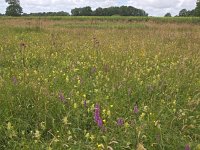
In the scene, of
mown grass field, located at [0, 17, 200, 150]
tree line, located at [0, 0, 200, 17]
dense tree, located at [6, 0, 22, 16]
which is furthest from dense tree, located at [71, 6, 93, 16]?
mown grass field, located at [0, 17, 200, 150]

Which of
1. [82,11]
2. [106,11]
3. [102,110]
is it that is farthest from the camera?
[106,11]

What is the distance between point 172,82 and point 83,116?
2.00 m

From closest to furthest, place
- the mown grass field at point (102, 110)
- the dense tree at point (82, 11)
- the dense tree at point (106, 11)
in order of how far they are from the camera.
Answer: the mown grass field at point (102, 110) < the dense tree at point (82, 11) < the dense tree at point (106, 11)

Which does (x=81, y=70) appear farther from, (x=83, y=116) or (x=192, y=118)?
(x=192, y=118)

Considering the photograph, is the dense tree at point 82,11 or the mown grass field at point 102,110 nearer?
the mown grass field at point 102,110

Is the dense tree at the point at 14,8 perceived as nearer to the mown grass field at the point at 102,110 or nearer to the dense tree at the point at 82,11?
the dense tree at the point at 82,11

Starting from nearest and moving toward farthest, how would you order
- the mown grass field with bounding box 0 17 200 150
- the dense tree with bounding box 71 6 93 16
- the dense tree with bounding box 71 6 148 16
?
the mown grass field with bounding box 0 17 200 150 < the dense tree with bounding box 71 6 93 16 < the dense tree with bounding box 71 6 148 16

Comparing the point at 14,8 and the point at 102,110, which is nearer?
the point at 102,110

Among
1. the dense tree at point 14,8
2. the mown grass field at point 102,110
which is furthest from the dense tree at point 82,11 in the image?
the mown grass field at point 102,110

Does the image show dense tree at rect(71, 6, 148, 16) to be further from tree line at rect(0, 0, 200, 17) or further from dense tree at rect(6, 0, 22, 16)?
dense tree at rect(6, 0, 22, 16)

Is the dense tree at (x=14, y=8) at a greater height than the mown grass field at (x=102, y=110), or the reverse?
the dense tree at (x=14, y=8)

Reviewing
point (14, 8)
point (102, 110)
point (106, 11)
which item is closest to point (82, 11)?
point (106, 11)

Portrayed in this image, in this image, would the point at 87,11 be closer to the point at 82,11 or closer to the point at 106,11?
the point at 82,11

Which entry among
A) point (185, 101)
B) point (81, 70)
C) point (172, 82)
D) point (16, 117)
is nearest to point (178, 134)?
point (185, 101)
